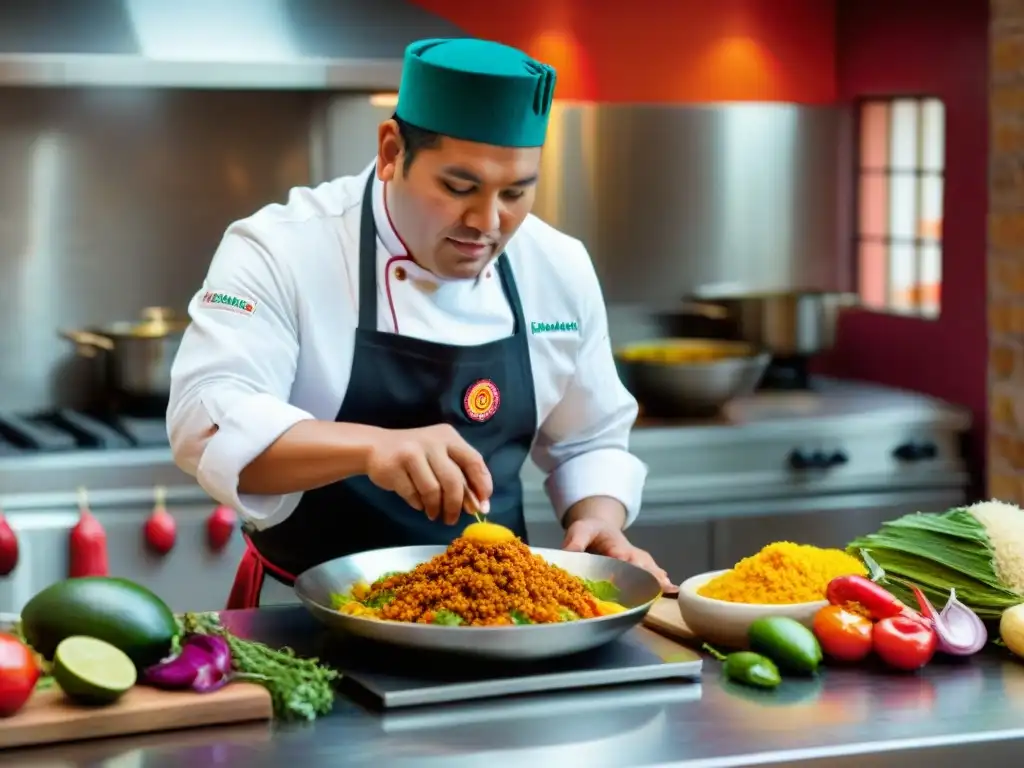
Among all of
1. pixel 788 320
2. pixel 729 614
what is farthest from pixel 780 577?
pixel 788 320

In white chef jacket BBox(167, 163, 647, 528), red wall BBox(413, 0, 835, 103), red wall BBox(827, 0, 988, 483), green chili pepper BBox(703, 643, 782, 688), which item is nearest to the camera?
green chili pepper BBox(703, 643, 782, 688)

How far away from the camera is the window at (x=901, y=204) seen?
16.2ft

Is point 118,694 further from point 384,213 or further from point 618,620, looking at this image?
point 384,213

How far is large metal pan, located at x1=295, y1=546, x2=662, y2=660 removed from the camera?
5.84ft

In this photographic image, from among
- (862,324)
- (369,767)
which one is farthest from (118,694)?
(862,324)

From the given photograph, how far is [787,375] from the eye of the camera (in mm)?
4875

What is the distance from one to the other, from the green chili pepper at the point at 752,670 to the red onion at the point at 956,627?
0.75 ft

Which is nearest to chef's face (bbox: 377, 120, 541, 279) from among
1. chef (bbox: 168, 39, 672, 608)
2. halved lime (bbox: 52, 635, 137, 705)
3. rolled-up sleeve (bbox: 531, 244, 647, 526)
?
chef (bbox: 168, 39, 672, 608)

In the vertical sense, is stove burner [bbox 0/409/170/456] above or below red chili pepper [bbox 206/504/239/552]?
above

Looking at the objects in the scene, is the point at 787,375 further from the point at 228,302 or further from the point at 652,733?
the point at 652,733

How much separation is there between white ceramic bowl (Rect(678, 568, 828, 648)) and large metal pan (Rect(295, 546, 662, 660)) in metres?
0.06

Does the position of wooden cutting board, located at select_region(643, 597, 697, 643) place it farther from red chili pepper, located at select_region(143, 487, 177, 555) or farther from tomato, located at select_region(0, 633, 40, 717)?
red chili pepper, located at select_region(143, 487, 177, 555)

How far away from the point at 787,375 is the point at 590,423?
7.68 feet

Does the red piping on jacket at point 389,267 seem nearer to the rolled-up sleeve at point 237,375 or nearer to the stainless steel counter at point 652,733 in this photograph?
the rolled-up sleeve at point 237,375
